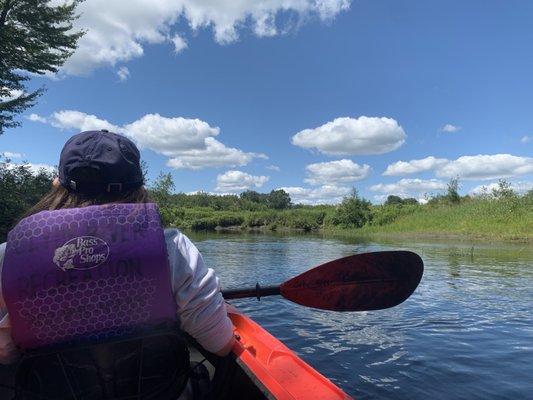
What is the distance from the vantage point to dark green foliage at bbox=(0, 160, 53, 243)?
13875 millimetres

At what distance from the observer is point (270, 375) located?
6.93 feet

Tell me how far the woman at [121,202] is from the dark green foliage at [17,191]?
12.6 metres

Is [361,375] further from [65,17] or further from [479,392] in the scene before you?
[65,17]

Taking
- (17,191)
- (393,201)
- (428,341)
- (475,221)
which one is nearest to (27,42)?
(17,191)

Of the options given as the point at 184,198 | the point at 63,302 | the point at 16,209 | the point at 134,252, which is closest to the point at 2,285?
the point at 63,302

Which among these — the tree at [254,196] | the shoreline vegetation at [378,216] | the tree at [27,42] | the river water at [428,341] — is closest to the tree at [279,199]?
the tree at [254,196]

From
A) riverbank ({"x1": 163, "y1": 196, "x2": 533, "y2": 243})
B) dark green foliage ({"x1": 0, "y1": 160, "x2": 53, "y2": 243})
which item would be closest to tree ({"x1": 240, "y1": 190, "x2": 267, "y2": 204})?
riverbank ({"x1": 163, "y1": 196, "x2": 533, "y2": 243})

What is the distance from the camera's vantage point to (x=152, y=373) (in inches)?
67.1

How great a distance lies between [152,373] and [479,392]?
3443 mm

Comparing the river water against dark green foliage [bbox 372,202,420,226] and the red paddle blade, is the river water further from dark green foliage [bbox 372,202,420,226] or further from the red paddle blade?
dark green foliage [bbox 372,202,420,226]

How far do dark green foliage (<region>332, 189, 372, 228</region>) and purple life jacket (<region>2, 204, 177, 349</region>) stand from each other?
4393 cm

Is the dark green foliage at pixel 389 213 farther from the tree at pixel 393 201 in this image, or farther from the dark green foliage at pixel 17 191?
the dark green foliage at pixel 17 191

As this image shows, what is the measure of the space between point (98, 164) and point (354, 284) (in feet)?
6.84

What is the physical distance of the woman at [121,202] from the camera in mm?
1660
